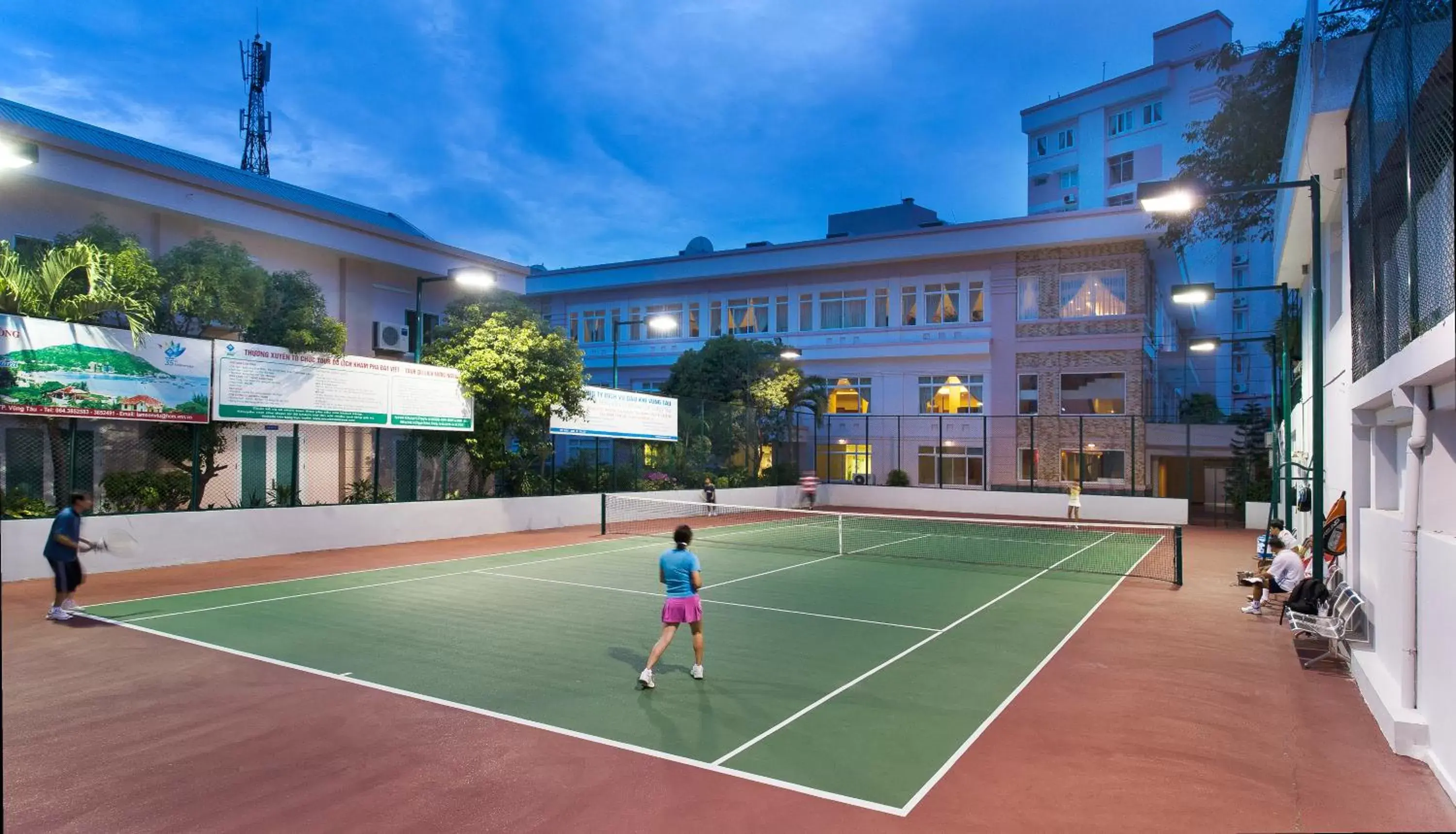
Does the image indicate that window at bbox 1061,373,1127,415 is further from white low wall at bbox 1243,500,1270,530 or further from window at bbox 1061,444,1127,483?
white low wall at bbox 1243,500,1270,530

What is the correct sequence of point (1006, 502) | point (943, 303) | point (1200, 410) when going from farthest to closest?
point (1200, 410), point (943, 303), point (1006, 502)

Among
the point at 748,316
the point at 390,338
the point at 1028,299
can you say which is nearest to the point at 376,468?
the point at 390,338

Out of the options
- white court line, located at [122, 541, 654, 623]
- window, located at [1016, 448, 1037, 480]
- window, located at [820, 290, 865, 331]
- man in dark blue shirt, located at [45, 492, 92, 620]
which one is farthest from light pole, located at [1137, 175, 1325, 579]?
window, located at [820, 290, 865, 331]

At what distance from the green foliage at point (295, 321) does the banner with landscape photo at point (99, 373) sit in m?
2.50

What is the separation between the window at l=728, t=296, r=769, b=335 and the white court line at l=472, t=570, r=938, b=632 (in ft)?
109

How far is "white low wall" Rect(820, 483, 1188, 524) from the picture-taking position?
3516cm

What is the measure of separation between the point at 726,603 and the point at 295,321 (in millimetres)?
14303

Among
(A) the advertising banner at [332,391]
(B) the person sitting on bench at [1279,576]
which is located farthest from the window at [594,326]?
(B) the person sitting on bench at [1279,576]

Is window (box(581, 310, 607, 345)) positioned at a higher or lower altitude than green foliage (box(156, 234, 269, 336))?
higher

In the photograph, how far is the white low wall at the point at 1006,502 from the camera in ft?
115

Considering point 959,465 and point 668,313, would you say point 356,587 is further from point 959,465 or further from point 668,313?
point 668,313

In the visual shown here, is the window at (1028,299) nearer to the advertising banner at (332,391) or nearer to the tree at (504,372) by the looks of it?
the tree at (504,372)

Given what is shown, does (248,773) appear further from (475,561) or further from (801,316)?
(801,316)

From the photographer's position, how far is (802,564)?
814 inches
